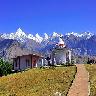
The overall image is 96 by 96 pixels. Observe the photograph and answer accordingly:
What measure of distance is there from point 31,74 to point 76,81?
15.4 metres

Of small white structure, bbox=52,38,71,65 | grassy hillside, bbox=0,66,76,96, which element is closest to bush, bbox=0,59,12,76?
small white structure, bbox=52,38,71,65

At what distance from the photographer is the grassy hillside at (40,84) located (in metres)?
49.6

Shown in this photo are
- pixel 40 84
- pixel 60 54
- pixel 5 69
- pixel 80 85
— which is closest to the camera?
pixel 80 85

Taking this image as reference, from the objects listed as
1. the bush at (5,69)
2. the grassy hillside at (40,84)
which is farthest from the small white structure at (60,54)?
the grassy hillside at (40,84)

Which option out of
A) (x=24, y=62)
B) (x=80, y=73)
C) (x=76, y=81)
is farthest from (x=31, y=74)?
(x=24, y=62)

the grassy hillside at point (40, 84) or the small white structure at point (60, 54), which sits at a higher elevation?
the small white structure at point (60, 54)

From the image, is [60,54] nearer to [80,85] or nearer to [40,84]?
[40,84]

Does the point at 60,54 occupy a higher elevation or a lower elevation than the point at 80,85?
higher

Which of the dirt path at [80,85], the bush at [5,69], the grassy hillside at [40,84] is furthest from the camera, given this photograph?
the bush at [5,69]

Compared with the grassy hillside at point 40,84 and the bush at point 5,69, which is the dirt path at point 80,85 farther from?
the bush at point 5,69

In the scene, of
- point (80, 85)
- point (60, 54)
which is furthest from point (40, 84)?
point (60, 54)

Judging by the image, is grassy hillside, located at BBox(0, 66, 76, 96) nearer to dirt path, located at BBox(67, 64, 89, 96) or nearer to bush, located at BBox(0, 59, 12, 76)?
dirt path, located at BBox(67, 64, 89, 96)

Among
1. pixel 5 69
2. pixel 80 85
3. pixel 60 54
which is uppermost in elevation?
pixel 60 54

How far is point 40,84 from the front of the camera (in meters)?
56.1
